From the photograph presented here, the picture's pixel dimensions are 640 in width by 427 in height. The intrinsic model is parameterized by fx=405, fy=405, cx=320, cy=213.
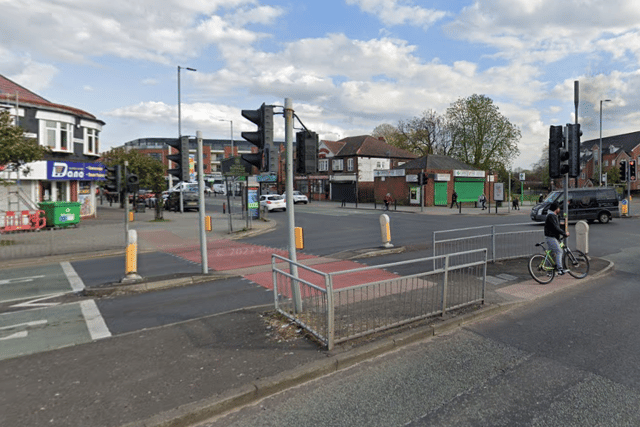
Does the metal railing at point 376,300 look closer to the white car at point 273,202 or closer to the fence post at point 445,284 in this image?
the fence post at point 445,284

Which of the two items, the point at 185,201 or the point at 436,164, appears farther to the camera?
the point at 436,164

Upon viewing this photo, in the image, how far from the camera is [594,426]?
11.5 ft

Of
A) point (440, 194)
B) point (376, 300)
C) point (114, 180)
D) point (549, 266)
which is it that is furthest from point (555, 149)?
point (440, 194)

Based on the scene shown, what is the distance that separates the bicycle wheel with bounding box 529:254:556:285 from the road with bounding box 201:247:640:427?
2269 millimetres

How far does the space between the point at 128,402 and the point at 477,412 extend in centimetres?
328

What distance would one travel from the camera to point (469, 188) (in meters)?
43.1

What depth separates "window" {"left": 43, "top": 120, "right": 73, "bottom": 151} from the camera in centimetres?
2362

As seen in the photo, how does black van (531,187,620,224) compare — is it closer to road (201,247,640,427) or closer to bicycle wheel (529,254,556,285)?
bicycle wheel (529,254,556,285)

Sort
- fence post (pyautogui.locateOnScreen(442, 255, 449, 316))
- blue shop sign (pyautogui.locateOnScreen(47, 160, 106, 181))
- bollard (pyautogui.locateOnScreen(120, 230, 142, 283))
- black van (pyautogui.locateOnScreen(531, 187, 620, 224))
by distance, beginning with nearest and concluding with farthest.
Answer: fence post (pyautogui.locateOnScreen(442, 255, 449, 316)) < bollard (pyautogui.locateOnScreen(120, 230, 142, 283)) < black van (pyautogui.locateOnScreen(531, 187, 620, 224)) < blue shop sign (pyautogui.locateOnScreen(47, 160, 106, 181))

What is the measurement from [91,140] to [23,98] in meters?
5.15

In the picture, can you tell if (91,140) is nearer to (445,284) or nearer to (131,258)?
(131,258)

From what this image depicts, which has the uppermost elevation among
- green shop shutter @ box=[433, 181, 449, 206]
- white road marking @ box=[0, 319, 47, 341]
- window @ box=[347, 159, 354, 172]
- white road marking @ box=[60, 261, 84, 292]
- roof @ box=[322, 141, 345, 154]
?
roof @ box=[322, 141, 345, 154]

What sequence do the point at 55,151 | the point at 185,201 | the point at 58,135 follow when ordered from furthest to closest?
the point at 185,201, the point at 58,135, the point at 55,151

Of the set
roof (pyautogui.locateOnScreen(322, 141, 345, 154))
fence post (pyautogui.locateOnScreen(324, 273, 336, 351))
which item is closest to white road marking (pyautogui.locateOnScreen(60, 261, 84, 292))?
fence post (pyautogui.locateOnScreen(324, 273, 336, 351))
